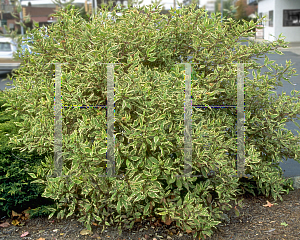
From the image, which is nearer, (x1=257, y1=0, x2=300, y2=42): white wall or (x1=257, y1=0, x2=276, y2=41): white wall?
(x1=257, y1=0, x2=300, y2=42): white wall

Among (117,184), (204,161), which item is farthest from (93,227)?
(204,161)

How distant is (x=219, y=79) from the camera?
3.70 m

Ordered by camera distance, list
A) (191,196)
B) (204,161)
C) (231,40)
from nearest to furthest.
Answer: (204,161)
(191,196)
(231,40)

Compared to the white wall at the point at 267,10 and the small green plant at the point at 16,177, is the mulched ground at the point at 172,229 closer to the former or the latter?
the small green plant at the point at 16,177

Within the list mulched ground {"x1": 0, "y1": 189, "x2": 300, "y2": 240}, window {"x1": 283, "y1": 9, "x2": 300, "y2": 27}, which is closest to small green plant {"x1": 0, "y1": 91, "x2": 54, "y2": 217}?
mulched ground {"x1": 0, "y1": 189, "x2": 300, "y2": 240}

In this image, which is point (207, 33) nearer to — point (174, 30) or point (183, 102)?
point (174, 30)

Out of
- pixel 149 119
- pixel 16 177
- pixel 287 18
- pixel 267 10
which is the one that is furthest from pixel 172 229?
pixel 267 10

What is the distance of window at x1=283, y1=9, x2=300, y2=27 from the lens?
89.6 feet

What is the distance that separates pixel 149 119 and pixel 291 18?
90.3 feet

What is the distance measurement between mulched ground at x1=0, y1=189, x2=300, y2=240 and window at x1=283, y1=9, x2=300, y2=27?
26.5m

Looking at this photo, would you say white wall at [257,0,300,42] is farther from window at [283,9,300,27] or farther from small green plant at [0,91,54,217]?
small green plant at [0,91,54,217]

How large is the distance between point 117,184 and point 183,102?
92cm

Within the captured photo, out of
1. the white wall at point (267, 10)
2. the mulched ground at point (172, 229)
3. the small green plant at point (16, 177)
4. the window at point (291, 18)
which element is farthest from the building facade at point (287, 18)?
the small green plant at point (16, 177)

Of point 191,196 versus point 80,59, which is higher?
point 80,59
